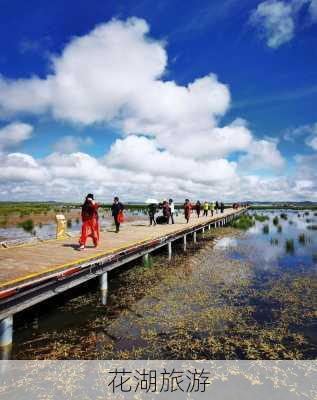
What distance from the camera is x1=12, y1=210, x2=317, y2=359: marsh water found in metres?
7.11

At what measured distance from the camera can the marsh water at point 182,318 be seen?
711 centimetres

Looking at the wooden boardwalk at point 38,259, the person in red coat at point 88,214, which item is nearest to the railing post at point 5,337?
the wooden boardwalk at point 38,259

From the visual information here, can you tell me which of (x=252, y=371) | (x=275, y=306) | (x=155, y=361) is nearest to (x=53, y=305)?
(x=155, y=361)

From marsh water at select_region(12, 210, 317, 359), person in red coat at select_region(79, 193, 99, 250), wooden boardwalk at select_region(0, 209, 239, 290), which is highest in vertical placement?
person in red coat at select_region(79, 193, 99, 250)

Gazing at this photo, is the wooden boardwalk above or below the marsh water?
above

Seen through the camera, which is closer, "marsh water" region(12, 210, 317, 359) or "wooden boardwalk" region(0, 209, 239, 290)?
"marsh water" region(12, 210, 317, 359)

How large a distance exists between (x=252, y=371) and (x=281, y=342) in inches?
65.0

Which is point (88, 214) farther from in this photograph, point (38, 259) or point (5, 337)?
point (5, 337)

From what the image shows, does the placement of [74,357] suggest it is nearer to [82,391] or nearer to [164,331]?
[82,391]

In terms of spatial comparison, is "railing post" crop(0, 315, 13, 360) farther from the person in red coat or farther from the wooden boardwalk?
the person in red coat

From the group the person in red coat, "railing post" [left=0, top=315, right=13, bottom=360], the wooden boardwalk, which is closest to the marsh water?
"railing post" [left=0, top=315, right=13, bottom=360]

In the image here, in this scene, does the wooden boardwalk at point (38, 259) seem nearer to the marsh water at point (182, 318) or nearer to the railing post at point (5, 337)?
the railing post at point (5, 337)

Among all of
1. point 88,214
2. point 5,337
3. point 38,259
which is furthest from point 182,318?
point 88,214

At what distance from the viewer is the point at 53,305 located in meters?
10.2
